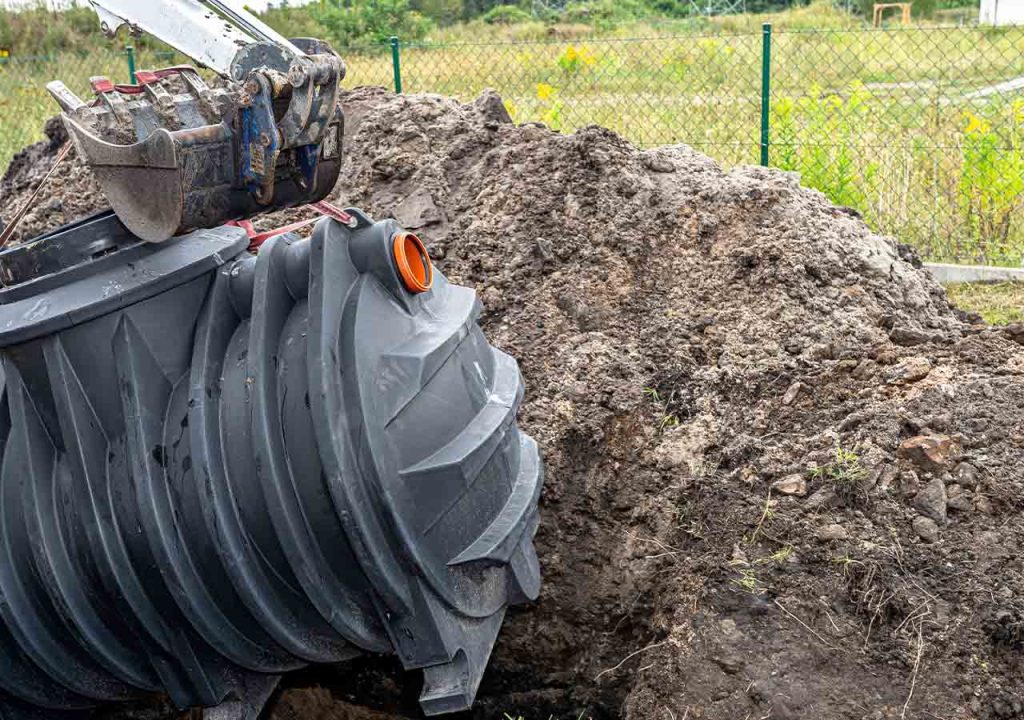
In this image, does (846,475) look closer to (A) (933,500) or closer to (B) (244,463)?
(A) (933,500)

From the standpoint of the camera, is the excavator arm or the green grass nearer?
the excavator arm

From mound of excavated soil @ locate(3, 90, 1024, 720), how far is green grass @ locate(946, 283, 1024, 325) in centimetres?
141

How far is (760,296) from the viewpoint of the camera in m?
3.53

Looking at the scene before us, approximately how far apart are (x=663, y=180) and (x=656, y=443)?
1.20 metres

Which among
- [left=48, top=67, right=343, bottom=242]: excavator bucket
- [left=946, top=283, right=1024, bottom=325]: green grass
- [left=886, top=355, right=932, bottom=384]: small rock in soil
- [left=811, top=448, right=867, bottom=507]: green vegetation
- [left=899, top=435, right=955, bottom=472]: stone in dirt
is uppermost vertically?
[left=48, top=67, right=343, bottom=242]: excavator bucket

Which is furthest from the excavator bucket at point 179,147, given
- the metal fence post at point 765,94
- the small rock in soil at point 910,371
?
the metal fence post at point 765,94

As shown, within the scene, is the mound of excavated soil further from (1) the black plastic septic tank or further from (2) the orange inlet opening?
(2) the orange inlet opening

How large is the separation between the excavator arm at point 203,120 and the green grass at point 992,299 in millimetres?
3930

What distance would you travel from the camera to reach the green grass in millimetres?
5102

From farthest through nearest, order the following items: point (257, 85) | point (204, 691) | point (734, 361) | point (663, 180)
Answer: point (663, 180) → point (734, 361) → point (204, 691) → point (257, 85)

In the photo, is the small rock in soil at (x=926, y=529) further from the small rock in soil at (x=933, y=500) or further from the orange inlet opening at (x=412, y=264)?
the orange inlet opening at (x=412, y=264)

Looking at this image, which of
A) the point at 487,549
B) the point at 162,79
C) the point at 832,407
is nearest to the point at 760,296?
the point at 832,407

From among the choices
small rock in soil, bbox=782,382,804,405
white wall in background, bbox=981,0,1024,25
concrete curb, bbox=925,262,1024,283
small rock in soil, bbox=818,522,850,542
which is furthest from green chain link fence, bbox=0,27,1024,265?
white wall in background, bbox=981,0,1024,25

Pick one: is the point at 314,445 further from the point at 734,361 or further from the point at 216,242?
the point at 734,361
